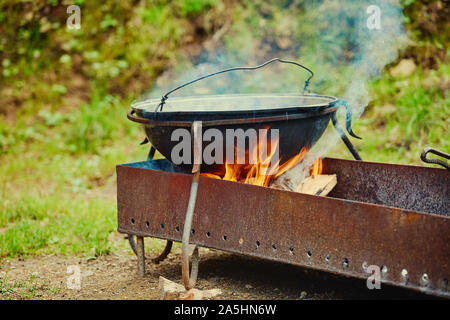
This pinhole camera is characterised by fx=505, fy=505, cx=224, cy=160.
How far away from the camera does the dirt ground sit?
2807 mm

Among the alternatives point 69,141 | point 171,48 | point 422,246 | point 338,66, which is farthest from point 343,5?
point 422,246

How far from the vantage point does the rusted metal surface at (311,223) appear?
7.09 feet

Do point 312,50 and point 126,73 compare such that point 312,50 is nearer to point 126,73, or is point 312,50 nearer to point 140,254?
point 126,73

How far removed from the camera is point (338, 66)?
6.13 m

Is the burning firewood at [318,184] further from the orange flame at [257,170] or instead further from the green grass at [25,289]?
the green grass at [25,289]

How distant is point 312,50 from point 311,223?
438 cm

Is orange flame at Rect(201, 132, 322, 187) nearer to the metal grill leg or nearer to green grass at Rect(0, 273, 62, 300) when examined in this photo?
the metal grill leg

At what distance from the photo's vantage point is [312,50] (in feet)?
21.0

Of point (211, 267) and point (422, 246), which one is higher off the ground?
point (422, 246)

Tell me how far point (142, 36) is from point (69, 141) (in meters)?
1.74

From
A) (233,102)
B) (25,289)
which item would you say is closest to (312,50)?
(233,102)

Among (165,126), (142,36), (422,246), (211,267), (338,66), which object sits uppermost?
(142,36)

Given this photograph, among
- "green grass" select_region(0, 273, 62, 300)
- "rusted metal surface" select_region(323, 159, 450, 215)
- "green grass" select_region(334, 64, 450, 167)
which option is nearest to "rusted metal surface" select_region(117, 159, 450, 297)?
"rusted metal surface" select_region(323, 159, 450, 215)

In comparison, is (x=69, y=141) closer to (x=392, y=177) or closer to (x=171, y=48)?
(x=171, y=48)
